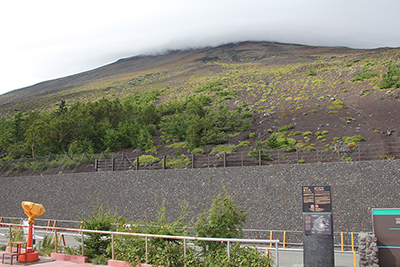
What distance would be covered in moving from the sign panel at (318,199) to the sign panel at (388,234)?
3469 millimetres

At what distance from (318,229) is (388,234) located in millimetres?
3771

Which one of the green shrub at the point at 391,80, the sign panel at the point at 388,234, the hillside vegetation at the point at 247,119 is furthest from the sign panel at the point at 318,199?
the green shrub at the point at 391,80

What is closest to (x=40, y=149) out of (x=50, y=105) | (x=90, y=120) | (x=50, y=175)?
(x=90, y=120)

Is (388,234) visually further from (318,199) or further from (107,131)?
(107,131)

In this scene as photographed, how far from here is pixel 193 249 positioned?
7996 millimetres

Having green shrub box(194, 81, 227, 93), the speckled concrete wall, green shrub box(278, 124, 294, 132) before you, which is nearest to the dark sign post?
the speckled concrete wall

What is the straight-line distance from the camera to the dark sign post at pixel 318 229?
7.38 metres

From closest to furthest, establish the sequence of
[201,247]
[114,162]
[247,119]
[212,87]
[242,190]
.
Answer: [201,247], [242,190], [114,162], [247,119], [212,87]

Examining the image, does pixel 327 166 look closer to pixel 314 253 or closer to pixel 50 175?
pixel 314 253

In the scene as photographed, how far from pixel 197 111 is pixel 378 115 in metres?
19.8

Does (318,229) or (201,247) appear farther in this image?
(201,247)

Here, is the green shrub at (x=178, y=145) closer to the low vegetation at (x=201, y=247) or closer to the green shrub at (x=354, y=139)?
the green shrub at (x=354, y=139)

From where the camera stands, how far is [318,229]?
7484 mm

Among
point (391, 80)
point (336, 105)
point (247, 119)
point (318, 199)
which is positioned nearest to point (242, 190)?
point (318, 199)
